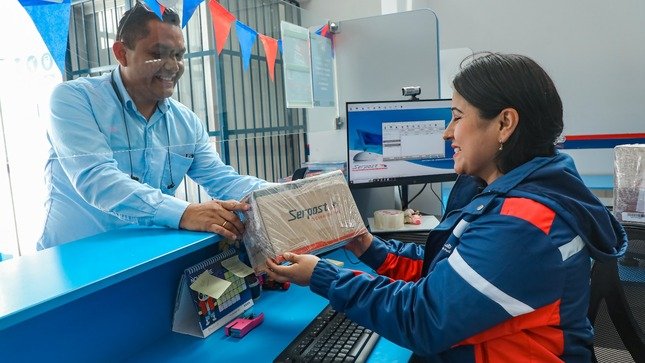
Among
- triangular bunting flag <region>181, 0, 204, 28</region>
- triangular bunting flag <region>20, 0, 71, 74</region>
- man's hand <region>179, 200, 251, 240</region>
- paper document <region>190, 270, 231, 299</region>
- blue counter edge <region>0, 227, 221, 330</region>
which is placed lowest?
paper document <region>190, 270, 231, 299</region>

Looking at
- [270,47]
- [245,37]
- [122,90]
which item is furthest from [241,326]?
[270,47]

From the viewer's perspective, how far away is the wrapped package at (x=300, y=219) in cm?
100

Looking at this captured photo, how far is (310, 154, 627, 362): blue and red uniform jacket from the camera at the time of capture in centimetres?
75

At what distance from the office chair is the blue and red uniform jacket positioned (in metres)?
0.41

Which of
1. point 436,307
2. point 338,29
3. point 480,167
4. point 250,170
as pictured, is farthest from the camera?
point 250,170

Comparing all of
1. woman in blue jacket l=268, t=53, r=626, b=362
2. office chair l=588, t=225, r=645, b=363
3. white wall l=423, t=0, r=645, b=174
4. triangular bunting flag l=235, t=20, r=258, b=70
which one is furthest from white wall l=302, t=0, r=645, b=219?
woman in blue jacket l=268, t=53, r=626, b=362

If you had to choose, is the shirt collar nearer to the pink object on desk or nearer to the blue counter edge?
the blue counter edge

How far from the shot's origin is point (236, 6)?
10.2 feet

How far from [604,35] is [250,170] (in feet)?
9.65

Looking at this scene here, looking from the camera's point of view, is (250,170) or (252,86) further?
(250,170)

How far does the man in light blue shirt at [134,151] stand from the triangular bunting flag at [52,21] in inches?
4.0

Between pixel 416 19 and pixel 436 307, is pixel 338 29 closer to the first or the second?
pixel 416 19

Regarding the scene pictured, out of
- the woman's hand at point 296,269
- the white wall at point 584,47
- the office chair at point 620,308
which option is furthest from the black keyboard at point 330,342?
the white wall at point 584,47

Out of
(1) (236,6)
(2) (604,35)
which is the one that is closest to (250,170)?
(1) (236,6)
